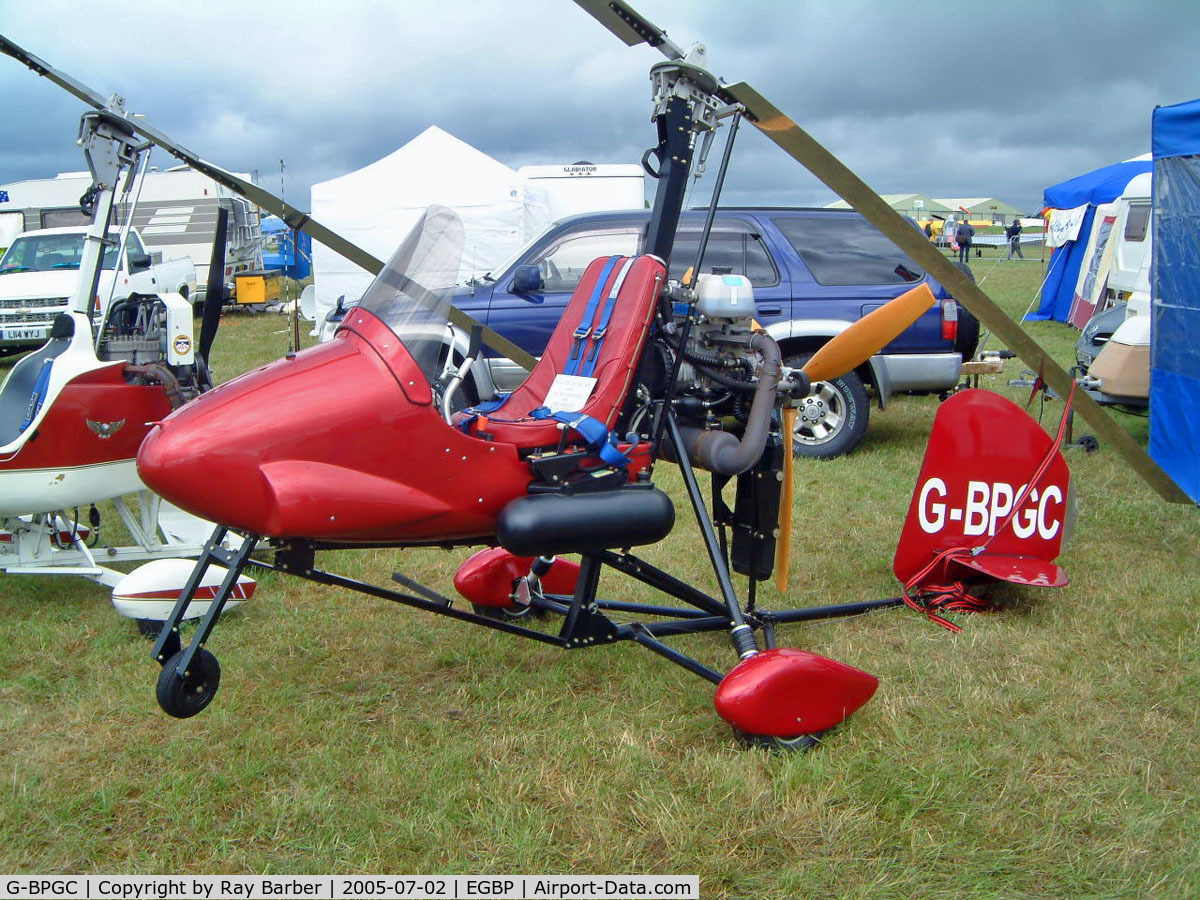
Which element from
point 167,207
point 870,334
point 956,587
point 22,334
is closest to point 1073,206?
point 956,587

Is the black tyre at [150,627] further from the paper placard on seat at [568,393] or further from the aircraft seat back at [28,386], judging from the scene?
the paper placard on seat at [568,393]

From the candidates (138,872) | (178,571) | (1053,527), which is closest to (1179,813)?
(1053,527)

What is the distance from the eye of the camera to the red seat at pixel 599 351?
3246 millimetres

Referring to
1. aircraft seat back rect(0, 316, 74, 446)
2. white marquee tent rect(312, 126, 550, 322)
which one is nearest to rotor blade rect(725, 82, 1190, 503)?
aircraft seat back rect(0, 316, 74, 446)

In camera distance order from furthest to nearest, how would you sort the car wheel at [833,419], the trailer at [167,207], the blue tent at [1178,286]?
1. the trailer at [167,207]
2. the car wheel at [833,419]
3. the blue tent at [1178,286]

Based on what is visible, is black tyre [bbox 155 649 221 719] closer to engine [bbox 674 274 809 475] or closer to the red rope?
engine [bbox 674 274 809 475]

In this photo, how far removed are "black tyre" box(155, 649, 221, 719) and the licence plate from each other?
12.2 meters

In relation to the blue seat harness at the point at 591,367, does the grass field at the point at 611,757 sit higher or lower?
lower

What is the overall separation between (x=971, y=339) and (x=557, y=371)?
5.56 meters

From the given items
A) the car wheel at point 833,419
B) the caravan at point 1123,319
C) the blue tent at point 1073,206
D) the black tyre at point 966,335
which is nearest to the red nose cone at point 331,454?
the car wheel at point 833,419

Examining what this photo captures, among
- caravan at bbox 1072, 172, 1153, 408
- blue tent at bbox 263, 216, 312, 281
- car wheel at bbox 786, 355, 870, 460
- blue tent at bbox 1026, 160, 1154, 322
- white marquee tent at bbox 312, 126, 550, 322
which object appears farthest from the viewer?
blue tent at bbox 263, 216, 312, 281

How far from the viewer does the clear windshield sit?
304 centimetres

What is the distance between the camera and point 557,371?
3.86 meters

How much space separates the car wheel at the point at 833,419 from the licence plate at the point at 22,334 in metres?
10.9
